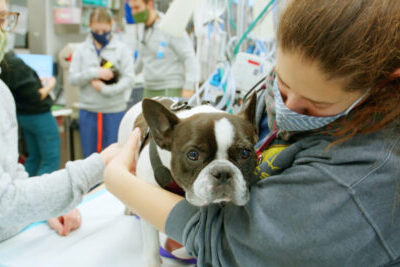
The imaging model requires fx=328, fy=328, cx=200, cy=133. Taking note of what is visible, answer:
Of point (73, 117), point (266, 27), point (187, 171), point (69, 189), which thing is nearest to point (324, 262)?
point (187, 171)

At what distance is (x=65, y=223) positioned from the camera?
1.12 meters

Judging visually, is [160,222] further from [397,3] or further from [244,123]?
[397,3]

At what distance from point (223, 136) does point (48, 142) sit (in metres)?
2.60

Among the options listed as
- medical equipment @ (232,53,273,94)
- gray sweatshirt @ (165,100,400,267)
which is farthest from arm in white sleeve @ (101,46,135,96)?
gray sweatshirt @ (165,100,400,267)

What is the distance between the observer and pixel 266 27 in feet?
6.16

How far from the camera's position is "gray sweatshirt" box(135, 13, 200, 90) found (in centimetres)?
288

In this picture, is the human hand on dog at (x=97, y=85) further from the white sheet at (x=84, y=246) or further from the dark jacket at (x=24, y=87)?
the white sheet at (x=84, y=246)

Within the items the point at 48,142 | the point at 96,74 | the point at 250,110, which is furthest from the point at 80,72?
the point at 250,110

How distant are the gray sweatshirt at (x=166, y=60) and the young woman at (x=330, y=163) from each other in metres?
2.16

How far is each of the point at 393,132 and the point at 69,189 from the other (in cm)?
85

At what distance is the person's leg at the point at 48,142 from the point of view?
294 centimetres

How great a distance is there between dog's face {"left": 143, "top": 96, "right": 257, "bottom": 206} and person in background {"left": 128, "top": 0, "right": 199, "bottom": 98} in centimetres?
190

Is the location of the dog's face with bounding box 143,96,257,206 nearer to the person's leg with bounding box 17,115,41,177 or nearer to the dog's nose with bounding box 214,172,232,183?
the dog's nose with bounding box 214,172,232,183

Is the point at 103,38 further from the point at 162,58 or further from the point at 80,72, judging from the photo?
the point at 162,58
